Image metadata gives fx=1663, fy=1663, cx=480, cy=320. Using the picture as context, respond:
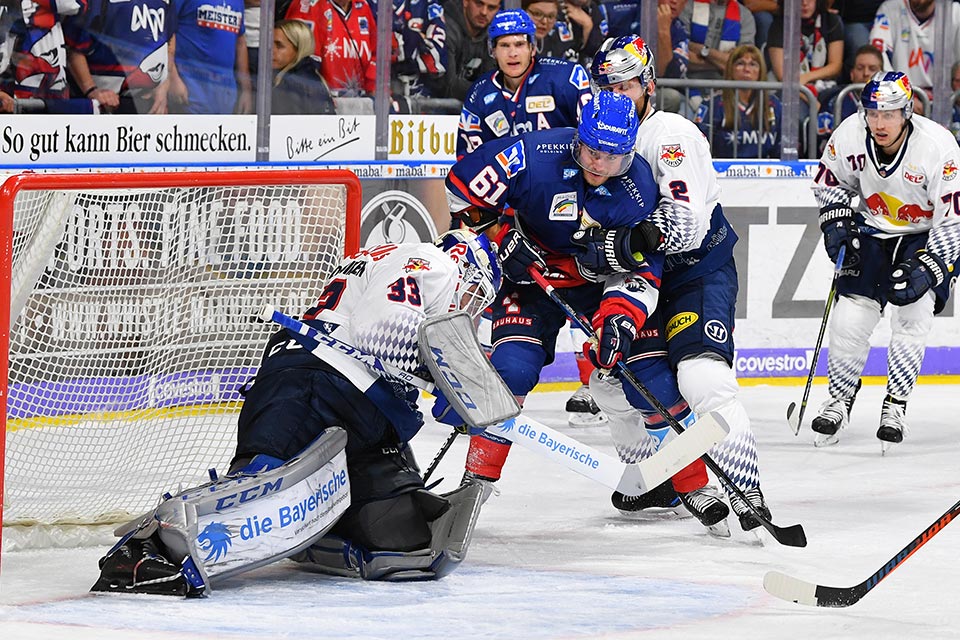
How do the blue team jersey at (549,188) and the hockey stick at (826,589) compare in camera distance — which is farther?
the blue team jersey at (549,188)

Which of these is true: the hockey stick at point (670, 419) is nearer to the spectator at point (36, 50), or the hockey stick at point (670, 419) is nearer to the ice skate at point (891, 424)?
the ice skate at point (891, 424)

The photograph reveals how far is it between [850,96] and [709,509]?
3.49 meters

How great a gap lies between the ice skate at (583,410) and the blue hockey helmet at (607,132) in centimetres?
192

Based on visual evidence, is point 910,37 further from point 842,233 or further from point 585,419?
point 585,419

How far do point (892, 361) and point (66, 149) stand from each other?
277cm

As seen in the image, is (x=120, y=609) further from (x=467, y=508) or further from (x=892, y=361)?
(x=892, y=361)

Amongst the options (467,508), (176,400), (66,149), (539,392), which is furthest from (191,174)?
(539,392)

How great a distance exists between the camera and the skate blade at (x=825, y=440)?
17.6 feet

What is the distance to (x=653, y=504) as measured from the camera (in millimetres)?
4289

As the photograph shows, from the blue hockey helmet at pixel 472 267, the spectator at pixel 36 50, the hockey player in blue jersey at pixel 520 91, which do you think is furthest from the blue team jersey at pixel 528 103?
the blue hockey helmet at pixel 472 267

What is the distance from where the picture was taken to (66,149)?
5309mm

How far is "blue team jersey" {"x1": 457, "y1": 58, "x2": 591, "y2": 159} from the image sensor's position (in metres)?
5.18

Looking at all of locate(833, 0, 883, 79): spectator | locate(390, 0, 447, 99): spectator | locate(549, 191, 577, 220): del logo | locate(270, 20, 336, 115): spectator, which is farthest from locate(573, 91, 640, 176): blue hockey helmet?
locate(833, 0, 883, 79): spectator

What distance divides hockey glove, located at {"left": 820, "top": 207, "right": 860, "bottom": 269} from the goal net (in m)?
1.93
